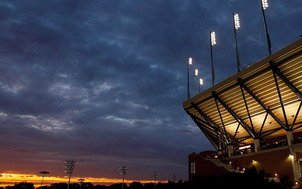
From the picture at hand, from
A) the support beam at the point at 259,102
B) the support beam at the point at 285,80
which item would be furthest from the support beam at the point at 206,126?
the support beam at the point at 285,80

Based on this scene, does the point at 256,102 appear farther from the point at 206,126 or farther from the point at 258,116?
the point at 206,126

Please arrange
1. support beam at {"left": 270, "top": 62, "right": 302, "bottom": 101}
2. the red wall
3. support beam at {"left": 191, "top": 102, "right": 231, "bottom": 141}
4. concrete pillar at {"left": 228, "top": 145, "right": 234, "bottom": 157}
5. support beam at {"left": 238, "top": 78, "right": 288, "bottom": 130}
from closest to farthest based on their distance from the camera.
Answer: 1. support beam at {"left": 270, "top": 62, "right": 302, "bottom": 101}
2. the red wall
3. support beam at {"left": 238, "top": 78, "right": 288, "bottom": 130}
4. concrete pillar at {"left": 228, "top": 145, "right": 234, "bottom": 157}
5. support beam at {"left": 191, "top": 102, "right": 231, "bottom": 141}

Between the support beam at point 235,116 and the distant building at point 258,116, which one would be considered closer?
the distant building at point 258,116

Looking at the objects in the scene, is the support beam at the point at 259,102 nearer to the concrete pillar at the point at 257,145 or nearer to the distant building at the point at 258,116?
the distant building at the point at 258,116

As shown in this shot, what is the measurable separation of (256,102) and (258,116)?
134 inches

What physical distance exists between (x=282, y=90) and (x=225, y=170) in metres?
15.0

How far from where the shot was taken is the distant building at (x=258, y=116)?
1602 inches

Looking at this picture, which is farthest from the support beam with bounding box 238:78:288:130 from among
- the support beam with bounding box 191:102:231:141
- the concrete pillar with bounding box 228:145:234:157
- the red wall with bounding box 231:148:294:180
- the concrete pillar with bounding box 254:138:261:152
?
the support beam with bounding box 191:102:231:141

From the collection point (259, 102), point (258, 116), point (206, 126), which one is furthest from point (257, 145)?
point (206, 126)

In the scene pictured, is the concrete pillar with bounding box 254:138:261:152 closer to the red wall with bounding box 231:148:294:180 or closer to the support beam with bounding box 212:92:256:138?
the support beam with bounding box 212:92:256:138

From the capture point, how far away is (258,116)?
165 ft

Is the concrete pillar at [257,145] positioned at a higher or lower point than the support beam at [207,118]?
lower

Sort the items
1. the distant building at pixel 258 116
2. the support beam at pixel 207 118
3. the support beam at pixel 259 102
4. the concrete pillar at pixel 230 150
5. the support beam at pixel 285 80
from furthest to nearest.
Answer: the support beam at pixel 207 118 → the concrete pillar at pixel 230 150 → the support beam at pixel 259 102 → the distant building at pixel 258 116 → the support beam at pixel 285 80

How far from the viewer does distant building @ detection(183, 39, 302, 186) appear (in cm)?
4069
